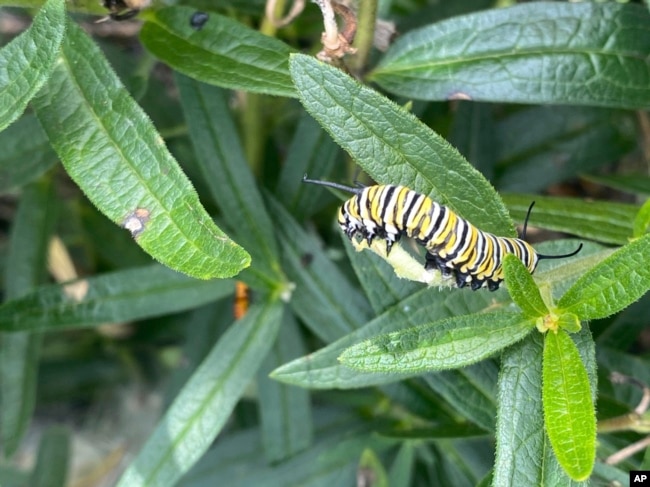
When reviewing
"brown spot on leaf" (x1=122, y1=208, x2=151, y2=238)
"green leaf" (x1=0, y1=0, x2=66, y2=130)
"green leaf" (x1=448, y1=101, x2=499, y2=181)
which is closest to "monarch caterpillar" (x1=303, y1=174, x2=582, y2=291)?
"brown spot on leaf" (x1=122, y1=208, x2=151, y2=238)

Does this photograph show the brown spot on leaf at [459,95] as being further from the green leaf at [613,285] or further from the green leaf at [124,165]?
the green leaf at [124,165]

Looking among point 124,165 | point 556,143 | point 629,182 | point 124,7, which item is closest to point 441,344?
point 124,165

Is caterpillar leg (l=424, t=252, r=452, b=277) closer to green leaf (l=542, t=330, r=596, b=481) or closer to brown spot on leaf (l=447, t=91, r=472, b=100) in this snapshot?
green leaf (l=542, t=330, r=596, b=481)

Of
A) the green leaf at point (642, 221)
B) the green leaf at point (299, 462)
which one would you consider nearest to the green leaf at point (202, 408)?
the green leaf at point (299, 462)

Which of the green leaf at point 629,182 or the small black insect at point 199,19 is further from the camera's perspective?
the green leaf at point 629,182

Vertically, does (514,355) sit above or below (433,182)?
below

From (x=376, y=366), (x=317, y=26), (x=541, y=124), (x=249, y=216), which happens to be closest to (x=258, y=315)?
(x=249, y=216)

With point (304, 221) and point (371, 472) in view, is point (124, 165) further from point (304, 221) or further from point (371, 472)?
point (371, 472)

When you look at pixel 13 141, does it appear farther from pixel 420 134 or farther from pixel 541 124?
pixel 541 124
